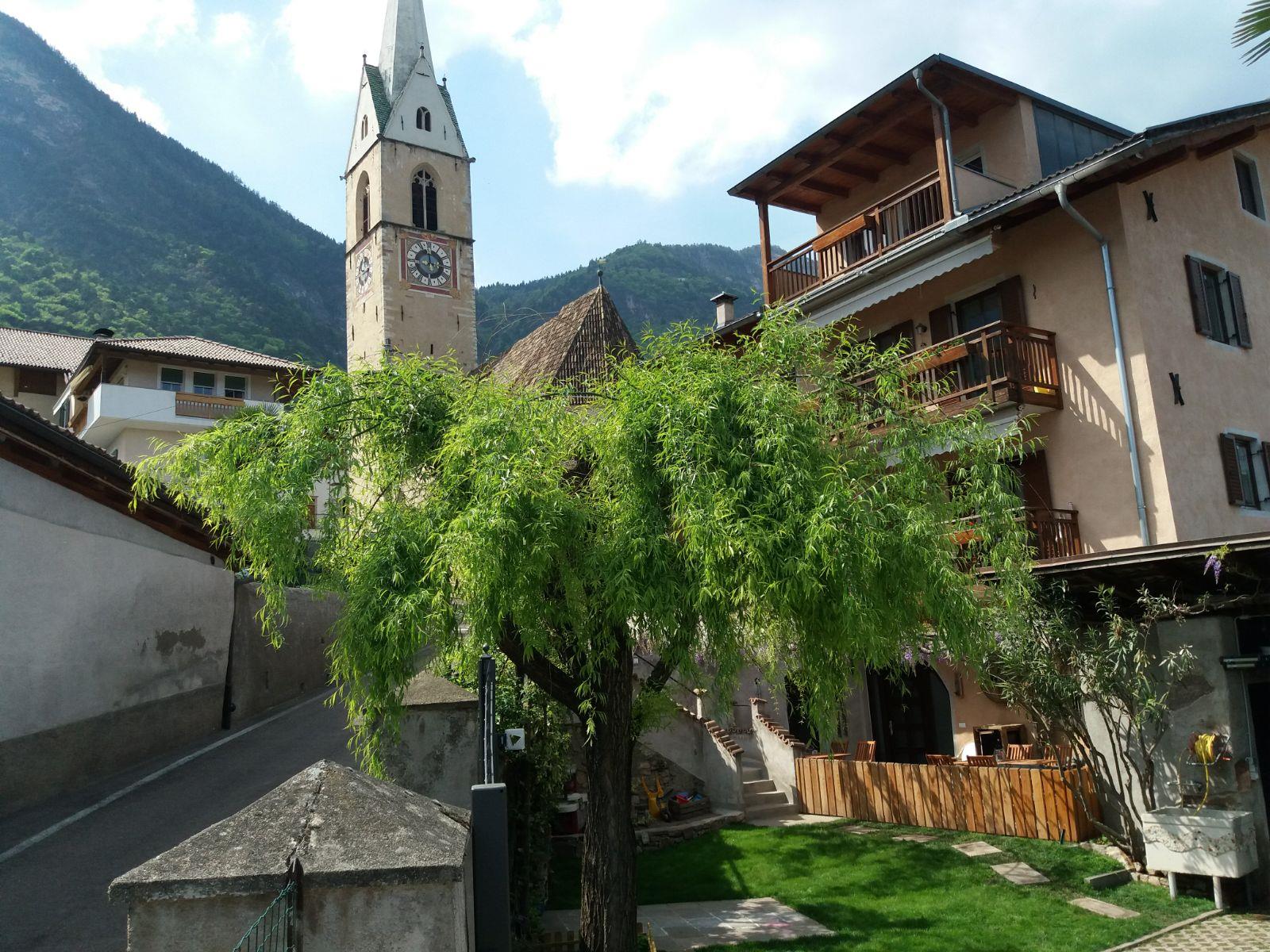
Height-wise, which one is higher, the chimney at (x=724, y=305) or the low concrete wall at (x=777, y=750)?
the chimney at (x=724, y=305)

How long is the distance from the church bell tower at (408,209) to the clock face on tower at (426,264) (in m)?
0.05

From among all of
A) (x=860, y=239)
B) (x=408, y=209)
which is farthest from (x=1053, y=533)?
(x=408, y=209)

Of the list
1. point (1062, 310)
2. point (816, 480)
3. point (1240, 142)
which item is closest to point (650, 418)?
point (816, 480)

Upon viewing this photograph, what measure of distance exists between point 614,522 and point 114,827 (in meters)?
7.20

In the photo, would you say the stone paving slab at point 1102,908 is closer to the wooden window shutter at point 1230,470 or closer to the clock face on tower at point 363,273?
the wooden window shutter at point 1230,470

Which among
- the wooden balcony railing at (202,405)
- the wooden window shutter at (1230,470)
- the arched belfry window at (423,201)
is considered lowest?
the wooden window shutter at (1230,470)

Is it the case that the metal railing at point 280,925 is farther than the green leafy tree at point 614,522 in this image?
No

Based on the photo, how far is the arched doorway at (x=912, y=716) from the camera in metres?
20.2

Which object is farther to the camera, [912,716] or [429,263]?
[429,263]

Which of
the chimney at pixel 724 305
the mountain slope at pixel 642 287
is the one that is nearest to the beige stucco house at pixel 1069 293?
the chimney at pixel 724 305

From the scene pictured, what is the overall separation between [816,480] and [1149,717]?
6441 mm

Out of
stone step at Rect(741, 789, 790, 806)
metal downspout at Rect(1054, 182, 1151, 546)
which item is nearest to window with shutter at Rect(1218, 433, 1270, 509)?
metal downspout at Rect(1054, 182, 1151, 546)

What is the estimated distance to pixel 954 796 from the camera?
14883mm

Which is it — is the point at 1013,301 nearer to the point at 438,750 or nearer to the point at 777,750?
→ the point at 777,750
